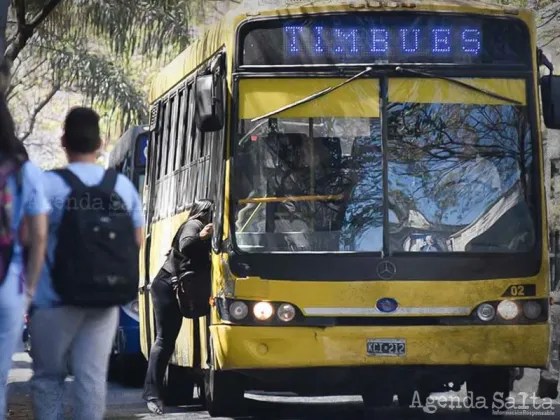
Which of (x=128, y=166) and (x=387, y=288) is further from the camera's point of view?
(x=128, y=166)

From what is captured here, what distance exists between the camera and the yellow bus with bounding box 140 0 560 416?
11.1 meters

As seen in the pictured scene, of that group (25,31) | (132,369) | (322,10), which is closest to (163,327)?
(322,10)

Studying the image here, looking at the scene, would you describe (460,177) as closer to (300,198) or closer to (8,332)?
(300,198)

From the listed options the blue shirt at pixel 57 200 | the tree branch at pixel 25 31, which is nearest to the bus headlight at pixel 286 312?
the blue shirt at pixel 57 200

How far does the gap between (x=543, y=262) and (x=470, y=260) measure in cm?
53

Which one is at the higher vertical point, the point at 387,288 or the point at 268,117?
the point at 268,117

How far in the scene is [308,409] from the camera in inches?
547

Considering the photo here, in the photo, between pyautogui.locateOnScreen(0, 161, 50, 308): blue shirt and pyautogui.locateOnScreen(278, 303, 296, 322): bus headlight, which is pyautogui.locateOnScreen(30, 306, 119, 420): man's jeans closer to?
pyautogui.locateOnScreen(0, 161, 50, 308): blue shirt

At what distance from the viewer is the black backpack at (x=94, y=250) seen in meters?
7.48

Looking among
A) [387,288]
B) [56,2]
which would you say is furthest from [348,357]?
[56,2]

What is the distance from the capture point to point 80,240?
7.52 meters

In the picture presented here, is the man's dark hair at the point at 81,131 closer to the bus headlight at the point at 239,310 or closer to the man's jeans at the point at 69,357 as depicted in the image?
the man's jeans at the point at 69,357

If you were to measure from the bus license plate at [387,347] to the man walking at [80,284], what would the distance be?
3.66 metres

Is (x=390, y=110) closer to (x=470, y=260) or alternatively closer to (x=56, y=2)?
(x=470, y=260)
